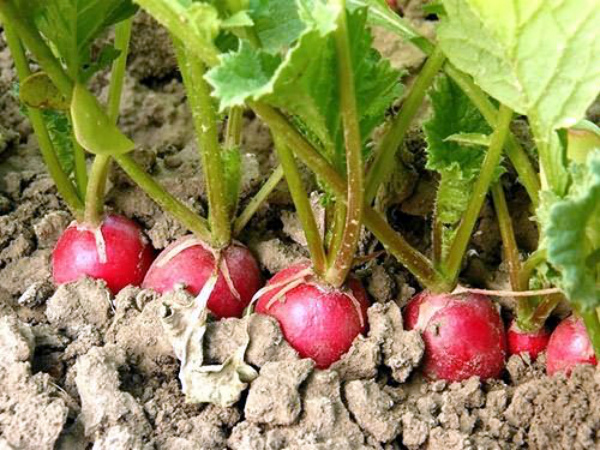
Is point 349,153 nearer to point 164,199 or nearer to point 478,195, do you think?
point 478,195

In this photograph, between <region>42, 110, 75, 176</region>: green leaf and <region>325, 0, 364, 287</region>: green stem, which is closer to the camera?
<region>325, 0, 364, 287</region>: green stem

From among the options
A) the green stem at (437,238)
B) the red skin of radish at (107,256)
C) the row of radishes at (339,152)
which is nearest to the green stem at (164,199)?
the row of radishes at (339,152)

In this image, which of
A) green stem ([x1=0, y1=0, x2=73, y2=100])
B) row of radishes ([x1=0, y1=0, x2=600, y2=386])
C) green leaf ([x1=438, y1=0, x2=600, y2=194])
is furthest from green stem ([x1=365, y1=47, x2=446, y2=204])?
green stem ([x1=0, y1=0, x2=73, y2=100])

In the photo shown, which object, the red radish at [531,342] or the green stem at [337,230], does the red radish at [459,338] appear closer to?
the red radish at [531,342]

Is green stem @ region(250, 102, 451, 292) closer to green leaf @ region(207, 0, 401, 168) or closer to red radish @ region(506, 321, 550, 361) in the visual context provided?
green leaf @ region(207, 0, 401, 168)

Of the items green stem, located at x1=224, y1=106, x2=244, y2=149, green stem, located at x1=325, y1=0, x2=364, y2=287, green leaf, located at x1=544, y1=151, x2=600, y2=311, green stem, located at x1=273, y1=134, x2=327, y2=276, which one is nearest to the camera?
green leaf, located at x1=544, y1=151, x2=600, y2=311

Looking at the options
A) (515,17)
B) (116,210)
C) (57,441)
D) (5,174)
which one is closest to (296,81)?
(515,17)

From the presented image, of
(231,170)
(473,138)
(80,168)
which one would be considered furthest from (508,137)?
(80,168)
